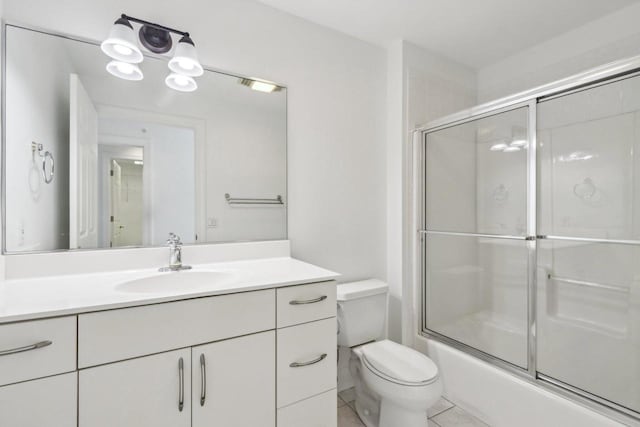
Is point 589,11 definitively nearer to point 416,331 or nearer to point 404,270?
point 404,270

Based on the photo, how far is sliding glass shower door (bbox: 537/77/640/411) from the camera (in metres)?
1.60

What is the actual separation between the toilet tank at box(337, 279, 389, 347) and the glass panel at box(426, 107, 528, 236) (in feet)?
2.21

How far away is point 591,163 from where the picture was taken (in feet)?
5.85

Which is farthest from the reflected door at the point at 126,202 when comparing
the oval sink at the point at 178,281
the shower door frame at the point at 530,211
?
the shower door frame at the point at 530,211

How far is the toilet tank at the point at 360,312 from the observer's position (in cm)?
175

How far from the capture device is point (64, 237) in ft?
4.24

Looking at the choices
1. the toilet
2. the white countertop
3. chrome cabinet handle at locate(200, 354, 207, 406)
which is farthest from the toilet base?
chrome cabinet handle at locate(200, 354, 207, 406)

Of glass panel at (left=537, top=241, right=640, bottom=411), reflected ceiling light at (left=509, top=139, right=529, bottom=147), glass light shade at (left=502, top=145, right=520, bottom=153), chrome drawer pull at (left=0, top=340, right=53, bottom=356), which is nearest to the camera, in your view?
chrome drawer pull at (left=0, top=340, right=53, bottom=356)

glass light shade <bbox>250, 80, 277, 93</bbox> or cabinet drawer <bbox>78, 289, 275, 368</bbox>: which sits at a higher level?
glass light shade <bbox>250, 80, 277, 93</bbox>

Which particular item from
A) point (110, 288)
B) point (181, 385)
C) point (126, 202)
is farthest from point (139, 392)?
point (126, 202)

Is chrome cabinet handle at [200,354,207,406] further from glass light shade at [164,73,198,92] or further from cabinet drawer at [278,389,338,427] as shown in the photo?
glass light shade at [164,73,198,92]

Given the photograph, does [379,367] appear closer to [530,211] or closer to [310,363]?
[310,363]

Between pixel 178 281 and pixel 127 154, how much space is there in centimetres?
64

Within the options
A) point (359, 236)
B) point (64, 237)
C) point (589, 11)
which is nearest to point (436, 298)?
point (359, 236)
